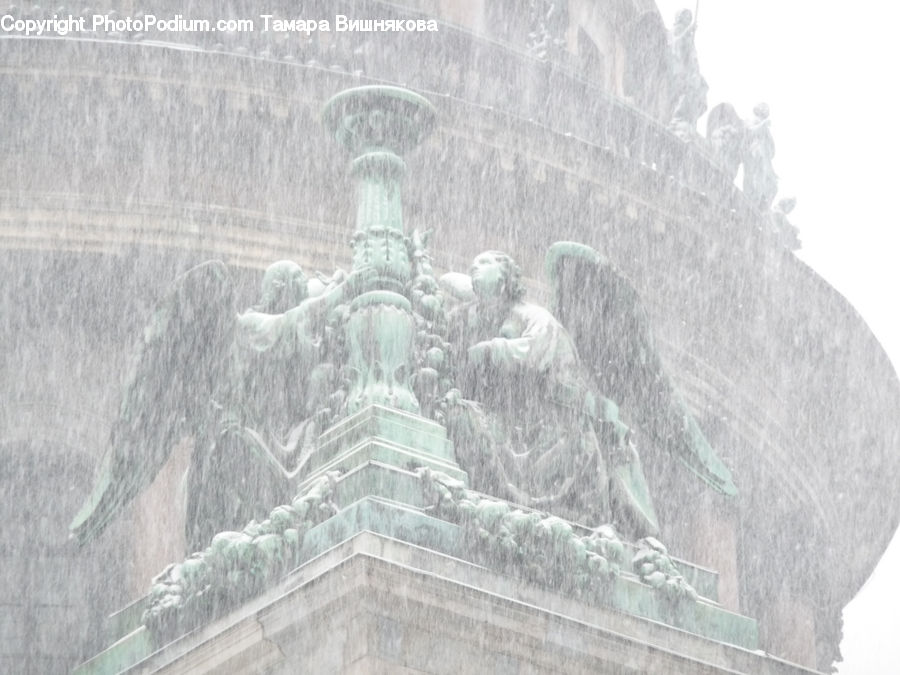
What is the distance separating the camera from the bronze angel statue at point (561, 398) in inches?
395

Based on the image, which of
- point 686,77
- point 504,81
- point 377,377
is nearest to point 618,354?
point 377,377

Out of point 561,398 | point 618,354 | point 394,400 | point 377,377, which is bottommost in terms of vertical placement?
point 394,400

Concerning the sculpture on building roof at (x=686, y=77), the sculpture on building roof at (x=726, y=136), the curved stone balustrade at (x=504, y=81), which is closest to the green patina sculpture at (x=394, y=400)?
the curved stone balustrade at (x=504, y=81)

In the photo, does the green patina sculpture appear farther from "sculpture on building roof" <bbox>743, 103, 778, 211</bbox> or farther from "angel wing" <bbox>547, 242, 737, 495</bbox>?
"sculpture on building roof" <bbox>743, 103, 778, 211</bbox>

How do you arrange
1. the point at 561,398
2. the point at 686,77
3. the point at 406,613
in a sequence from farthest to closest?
the point at 686,77
the point at 561,398
the point at 406,613

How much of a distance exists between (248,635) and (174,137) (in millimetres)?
11907

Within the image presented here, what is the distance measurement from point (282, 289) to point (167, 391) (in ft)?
2.37

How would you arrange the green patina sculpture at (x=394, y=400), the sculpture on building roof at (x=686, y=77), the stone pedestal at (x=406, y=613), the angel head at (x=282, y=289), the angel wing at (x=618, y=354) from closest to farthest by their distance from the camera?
the stone pedestal at (x=406, y=613) → the green patina sculpture at (x=394, y=400) → the angel head at (x=282, y=289) → the angel wing at (x=618, y=354) → the sculpture on building roof at (x=686, y=77)

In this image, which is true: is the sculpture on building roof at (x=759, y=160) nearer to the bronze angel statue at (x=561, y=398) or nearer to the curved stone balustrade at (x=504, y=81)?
the curved stone balustrade at (x=504, y=81)

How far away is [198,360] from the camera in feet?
35.1

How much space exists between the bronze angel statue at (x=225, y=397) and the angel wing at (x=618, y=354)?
1.23m

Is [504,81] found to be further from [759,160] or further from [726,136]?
[759,160]

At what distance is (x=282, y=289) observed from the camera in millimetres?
10625

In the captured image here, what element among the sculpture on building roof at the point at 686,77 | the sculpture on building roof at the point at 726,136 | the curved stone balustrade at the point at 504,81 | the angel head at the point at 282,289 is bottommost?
the angel head at the point at 282,289
